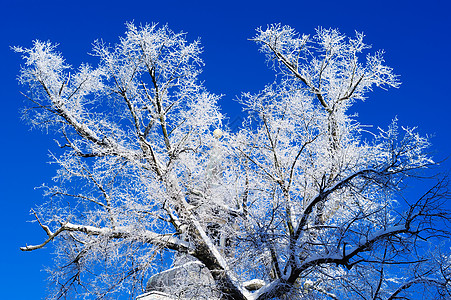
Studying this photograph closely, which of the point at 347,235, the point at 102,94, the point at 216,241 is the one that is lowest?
the point at 347,235

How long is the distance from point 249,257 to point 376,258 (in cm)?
229

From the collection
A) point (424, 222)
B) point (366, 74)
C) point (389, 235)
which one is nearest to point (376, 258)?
point (389, 235)

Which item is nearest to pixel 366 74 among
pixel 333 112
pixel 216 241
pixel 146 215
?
pixel 333 112

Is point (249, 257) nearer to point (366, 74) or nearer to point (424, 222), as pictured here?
point (424, 222)

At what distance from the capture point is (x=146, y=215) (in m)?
9.58

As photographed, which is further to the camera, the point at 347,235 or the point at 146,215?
the point at 146,215

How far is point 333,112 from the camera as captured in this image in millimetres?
10086

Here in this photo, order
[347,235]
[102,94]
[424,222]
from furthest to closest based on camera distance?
[102,94]
[347,235]
[424,222]

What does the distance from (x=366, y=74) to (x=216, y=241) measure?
5636 millimetres

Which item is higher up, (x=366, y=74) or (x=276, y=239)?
(x=366, y=74)

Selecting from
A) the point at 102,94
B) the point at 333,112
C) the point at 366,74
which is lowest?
the point at 333,112

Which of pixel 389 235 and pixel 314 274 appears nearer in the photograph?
pixel 389 235

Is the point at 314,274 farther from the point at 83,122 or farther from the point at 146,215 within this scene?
the point at 83,122

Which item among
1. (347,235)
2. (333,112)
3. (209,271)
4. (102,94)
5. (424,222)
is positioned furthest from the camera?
(102,94)
